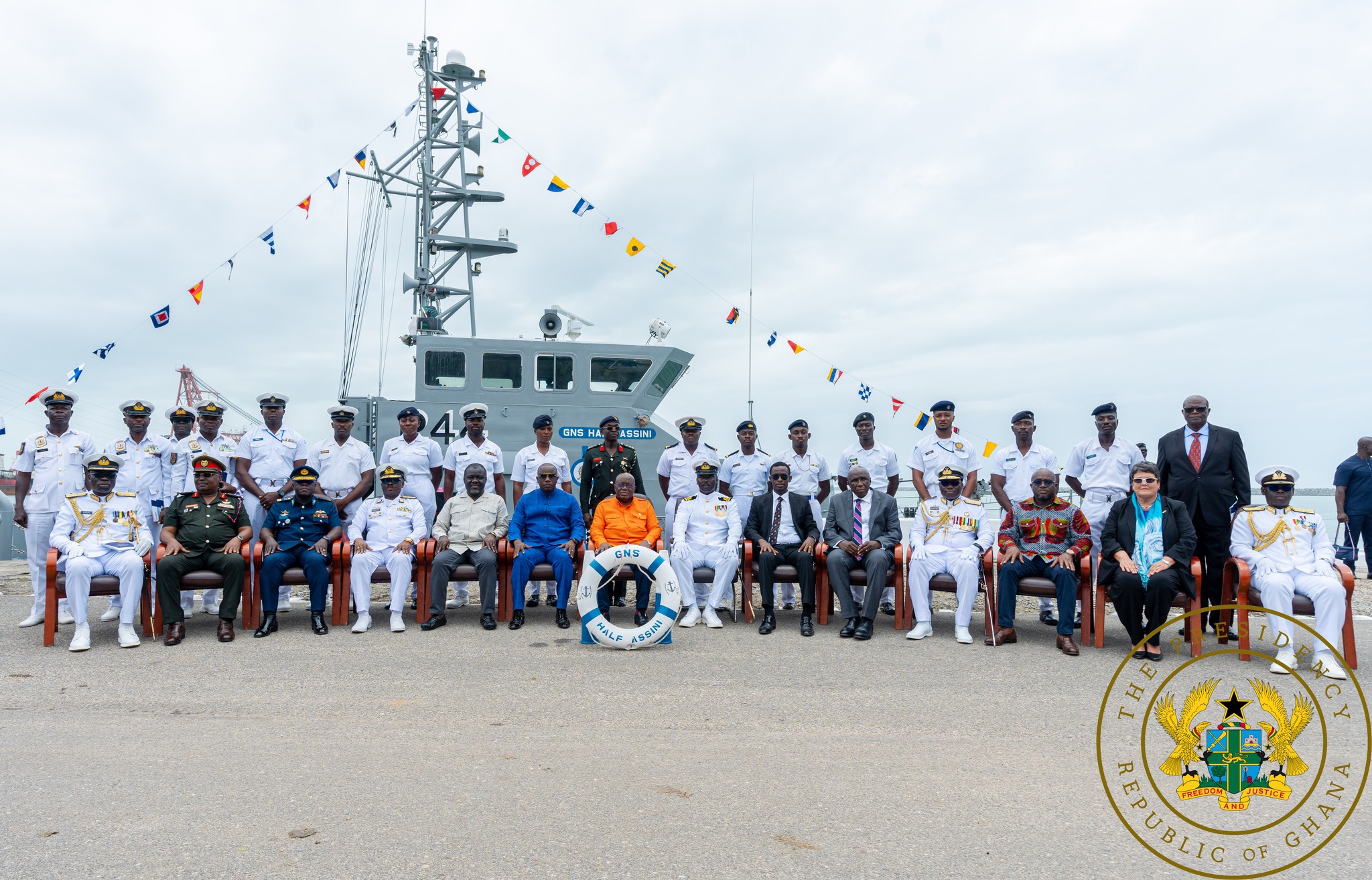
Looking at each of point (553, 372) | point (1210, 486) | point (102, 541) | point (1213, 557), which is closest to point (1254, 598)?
point (1213, 557)

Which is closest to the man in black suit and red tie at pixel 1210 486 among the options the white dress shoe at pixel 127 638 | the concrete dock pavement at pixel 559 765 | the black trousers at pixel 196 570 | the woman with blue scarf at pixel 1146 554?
the woman with blue scarf at pixel 1146 554

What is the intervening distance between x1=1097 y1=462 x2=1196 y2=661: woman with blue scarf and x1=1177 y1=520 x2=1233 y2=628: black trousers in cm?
42

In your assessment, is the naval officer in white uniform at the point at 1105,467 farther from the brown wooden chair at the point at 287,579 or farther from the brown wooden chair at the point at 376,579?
the brown wooden chair at the point at 287,579

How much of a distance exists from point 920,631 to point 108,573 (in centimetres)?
565

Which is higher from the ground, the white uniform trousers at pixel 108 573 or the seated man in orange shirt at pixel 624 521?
the seated man in orange shirt at pixel 624 521

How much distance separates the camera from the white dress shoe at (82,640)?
518cm

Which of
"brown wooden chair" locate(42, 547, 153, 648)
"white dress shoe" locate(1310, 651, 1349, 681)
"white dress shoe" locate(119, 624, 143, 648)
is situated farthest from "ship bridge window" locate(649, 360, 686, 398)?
"white dress shoe" locate(1310, 651, 1349, 681)

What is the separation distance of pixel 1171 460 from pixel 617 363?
5.58m

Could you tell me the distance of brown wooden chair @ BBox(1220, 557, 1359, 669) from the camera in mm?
4934

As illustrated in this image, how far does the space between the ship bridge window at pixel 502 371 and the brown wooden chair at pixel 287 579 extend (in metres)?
3.29

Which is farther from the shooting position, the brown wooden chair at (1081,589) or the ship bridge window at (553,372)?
the ship bridge window at (553,372)

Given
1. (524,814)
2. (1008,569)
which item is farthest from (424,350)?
(524,814)

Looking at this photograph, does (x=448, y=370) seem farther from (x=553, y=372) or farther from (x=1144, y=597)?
(x=1144, y=597)

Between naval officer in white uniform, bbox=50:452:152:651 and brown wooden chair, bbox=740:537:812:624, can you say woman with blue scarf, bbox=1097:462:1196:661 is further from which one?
naval officer in white uniform, bbox=50:452:152:651
